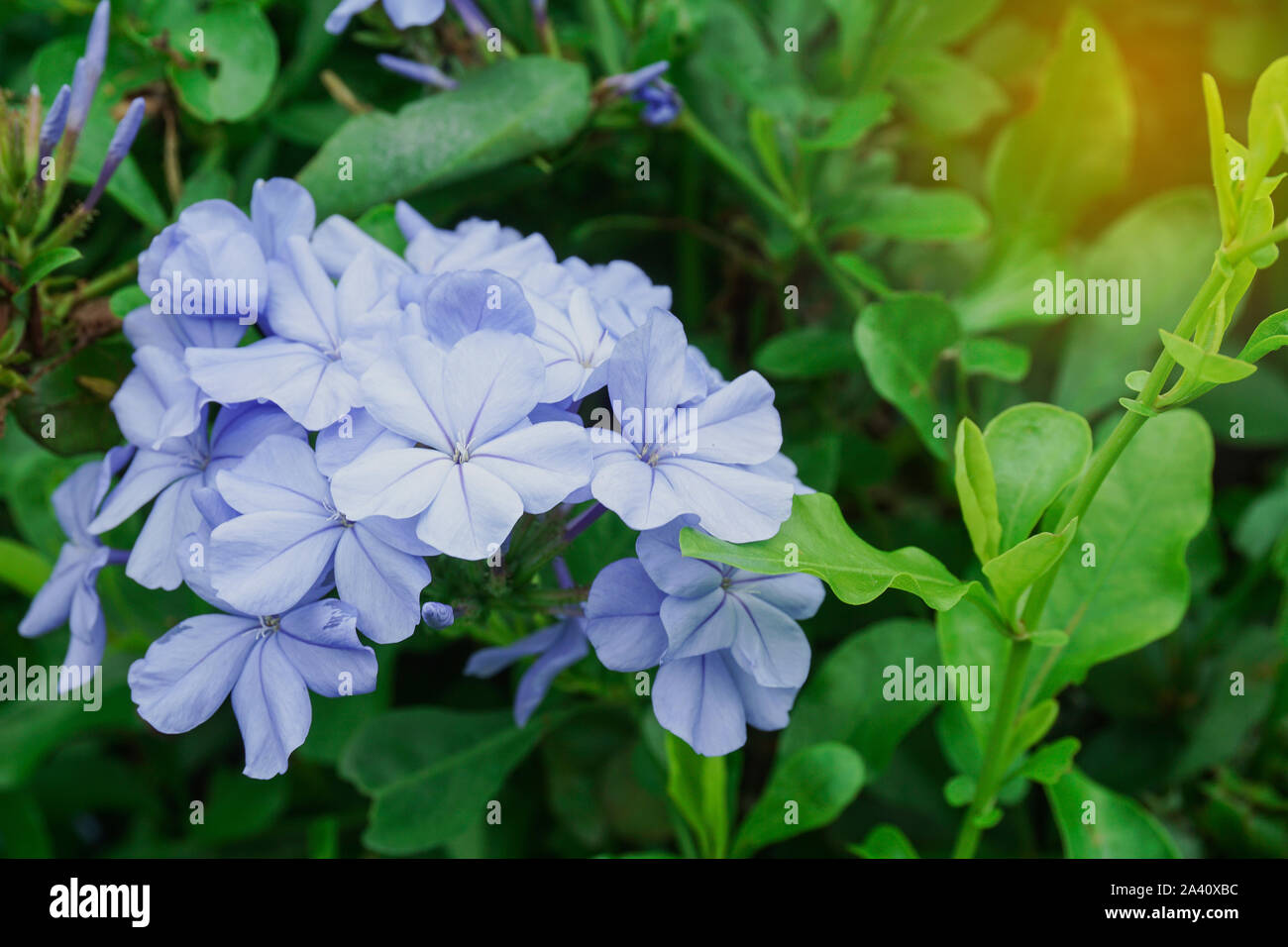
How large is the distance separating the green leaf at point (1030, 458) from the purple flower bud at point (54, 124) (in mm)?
797

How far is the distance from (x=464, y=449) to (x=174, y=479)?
26 centimetres

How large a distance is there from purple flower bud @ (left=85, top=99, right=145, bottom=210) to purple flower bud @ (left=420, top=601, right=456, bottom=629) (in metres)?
0.52

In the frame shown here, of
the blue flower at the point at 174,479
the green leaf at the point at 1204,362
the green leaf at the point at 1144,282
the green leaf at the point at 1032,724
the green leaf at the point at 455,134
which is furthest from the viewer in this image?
the green leaf at the point at 1144,282

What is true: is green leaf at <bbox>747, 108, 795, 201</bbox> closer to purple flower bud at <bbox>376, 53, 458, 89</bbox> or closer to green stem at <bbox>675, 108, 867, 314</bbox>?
green stem at <bbox>675, 108, 867, 314</bbox>

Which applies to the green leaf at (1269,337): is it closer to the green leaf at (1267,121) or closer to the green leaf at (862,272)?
the green leaf at (1267,121)

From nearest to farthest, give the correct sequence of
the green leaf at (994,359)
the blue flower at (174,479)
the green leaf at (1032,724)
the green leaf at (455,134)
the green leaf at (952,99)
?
the blue flower at (174,479) < the green leaf at (1032,724) < the green leaf at (455,134) < the green leaf at (994,359) < the green leaf at (952,99)

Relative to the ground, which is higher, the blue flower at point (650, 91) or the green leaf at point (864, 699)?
the blue flower at point (650, 91)

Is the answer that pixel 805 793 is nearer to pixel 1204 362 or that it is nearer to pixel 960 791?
pixel 960 791

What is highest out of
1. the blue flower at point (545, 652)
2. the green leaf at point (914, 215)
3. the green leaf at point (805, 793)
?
the green leaf at point (914, 215)

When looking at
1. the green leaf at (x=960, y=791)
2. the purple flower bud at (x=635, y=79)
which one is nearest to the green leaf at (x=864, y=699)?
the green leaf at (x=960, y=791)

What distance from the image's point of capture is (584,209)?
55.0 inches

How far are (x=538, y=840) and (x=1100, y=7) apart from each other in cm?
132

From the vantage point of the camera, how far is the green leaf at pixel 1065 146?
1.32 metres
